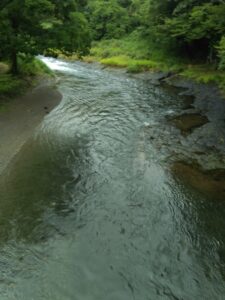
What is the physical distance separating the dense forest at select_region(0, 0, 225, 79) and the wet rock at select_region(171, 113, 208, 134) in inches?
122

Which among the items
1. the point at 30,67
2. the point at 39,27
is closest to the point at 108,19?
the point at 30,67

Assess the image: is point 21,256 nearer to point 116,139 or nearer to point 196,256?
point 196,256

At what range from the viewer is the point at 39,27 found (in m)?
18.2

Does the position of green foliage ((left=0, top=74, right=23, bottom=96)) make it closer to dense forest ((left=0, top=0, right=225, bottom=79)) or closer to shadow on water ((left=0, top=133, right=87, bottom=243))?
dense forest ((left=0, top=0, right=225, bottom=79))

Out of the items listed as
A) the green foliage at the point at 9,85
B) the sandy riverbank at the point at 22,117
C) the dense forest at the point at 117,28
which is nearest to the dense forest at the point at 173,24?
the dense forest at the point at 117,28

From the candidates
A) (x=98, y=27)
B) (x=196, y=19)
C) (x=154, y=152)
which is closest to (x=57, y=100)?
(x=154, y=152)

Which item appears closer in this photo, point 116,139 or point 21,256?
point 21,256

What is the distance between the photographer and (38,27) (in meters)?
18.3

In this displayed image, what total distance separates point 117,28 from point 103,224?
131 ft

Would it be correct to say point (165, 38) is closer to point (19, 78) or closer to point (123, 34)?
point (123, 34)

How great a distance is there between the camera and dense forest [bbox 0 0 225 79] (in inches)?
698

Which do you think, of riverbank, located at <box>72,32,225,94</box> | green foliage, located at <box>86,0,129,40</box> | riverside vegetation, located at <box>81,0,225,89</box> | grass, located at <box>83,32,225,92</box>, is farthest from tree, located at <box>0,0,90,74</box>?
green foliage, located at <box>86,0,129,40</box>

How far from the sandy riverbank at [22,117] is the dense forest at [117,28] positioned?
8.16ft

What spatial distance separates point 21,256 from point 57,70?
80.0ft
